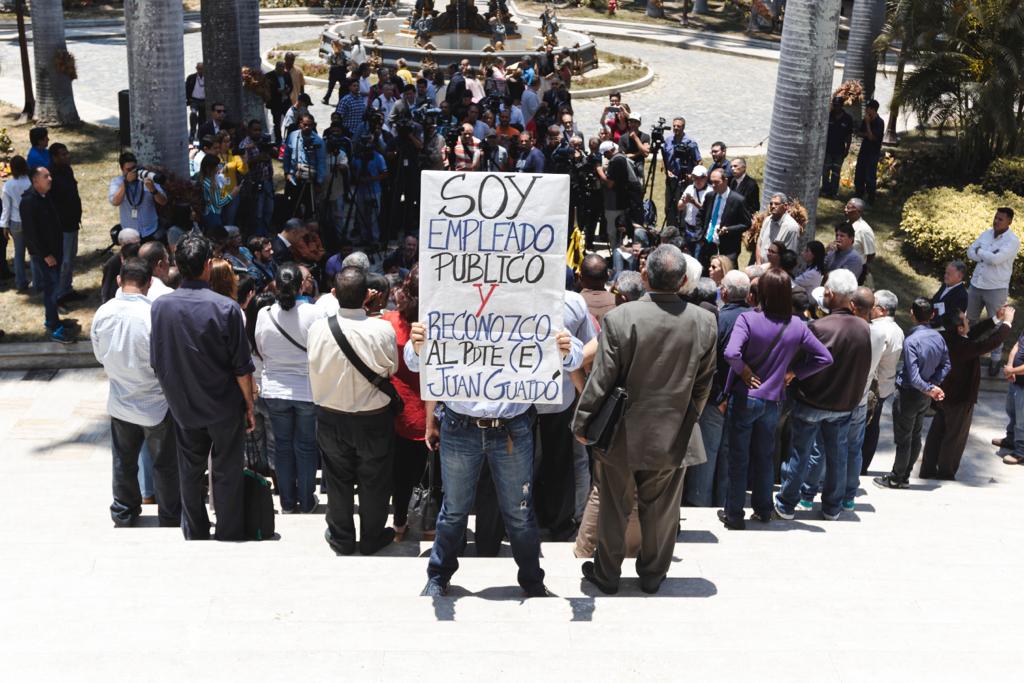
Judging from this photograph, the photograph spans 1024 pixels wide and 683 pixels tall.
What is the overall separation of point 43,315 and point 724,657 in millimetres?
9091

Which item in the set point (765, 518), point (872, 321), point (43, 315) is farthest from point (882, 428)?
point (43, 315)

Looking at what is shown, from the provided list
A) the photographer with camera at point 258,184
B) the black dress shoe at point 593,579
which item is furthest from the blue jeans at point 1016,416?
the photographer with camera at point 258,184

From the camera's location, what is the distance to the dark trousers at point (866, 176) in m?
17.3

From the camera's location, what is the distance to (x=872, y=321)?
8109 millimetres

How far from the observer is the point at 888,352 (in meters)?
8.26

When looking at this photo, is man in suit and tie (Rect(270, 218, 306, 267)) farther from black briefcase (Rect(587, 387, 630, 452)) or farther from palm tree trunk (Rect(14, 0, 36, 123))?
palm tree trunk (Rect(14, 0, 36, 123))

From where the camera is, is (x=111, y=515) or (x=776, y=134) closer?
(x=111, y=515)

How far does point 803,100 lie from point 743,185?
3.97ft

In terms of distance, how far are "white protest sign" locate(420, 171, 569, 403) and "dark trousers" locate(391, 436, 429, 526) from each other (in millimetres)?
1312

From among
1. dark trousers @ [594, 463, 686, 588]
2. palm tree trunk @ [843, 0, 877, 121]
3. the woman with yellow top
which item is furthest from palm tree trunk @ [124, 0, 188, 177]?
palm tree trunk @ [843, 0, 877, 121]

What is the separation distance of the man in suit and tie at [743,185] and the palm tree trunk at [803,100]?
0.74 ft

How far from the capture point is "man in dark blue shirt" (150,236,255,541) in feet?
21.2

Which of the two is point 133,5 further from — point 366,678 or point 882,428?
point 366,678

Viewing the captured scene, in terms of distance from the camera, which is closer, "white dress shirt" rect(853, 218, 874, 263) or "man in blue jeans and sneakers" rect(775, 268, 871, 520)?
"man in blue jeans and sneakers" rect(775, 268, 871, 520)
